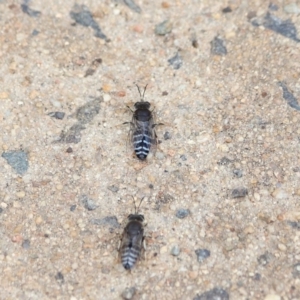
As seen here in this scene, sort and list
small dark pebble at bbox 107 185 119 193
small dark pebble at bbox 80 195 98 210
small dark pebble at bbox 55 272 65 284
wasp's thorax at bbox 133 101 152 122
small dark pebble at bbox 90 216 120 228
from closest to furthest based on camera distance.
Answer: small dark pebble at bbox 55 272 65 284
small dark pebble at bbox 90 216 120 228
small dark pebble at bbox 80 195 98 210
small dark pebble at bbox 107 185 119 193
wasp's thorax at bbox 133 101 152 122

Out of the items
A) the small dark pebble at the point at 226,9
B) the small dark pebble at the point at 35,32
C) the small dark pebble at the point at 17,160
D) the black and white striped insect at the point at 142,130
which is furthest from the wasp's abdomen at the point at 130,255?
the small dark pebble at the point at 226,9

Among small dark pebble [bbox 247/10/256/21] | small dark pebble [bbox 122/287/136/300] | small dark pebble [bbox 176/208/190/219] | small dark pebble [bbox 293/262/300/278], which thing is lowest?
small dark pebble [bbox 122/287/136/300]

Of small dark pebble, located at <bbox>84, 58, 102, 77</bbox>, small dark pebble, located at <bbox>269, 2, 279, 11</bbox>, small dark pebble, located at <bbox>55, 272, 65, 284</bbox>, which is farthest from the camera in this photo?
small dark pebble, located at <bbox>269, 2, 279, 11</bbox>

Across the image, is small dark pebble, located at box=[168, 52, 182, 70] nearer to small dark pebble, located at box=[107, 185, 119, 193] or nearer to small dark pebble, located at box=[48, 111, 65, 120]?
small dark pebble, located at box=[48, 111, 65, 120]

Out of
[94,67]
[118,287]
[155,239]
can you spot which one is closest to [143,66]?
[94,67]

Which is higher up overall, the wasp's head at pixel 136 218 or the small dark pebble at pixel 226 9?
the small dark pebble at pixel 226 9

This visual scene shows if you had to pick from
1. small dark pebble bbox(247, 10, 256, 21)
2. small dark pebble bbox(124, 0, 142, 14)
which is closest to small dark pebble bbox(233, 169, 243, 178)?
small dark pebble bbox(247, 10, 256, 21)

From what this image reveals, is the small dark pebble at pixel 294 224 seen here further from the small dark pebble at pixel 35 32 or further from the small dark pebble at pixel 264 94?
the small dark pebble at pixel 35 32
